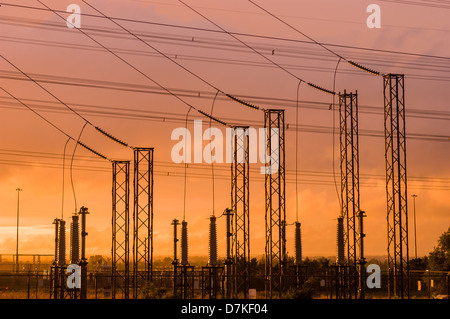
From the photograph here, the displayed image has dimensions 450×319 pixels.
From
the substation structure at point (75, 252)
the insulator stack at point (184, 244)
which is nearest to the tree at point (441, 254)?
the insulator stack at point (184, 244)

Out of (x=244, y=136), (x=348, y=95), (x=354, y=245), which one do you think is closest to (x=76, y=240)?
(x=244, y=136)

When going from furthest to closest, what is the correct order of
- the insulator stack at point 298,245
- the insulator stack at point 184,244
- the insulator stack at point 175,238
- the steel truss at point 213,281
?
Answer: the insulator stack at point 175,238, the insulator stack at point 298,245, the insulator stack at point 184,244, the steel truss at point 213,281

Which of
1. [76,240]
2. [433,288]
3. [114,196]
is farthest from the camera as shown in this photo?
[433,288]

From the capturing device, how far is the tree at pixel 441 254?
6112 cm

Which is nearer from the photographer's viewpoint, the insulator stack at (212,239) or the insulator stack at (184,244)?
the insulator stack at (212,239)

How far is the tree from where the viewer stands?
61125 millimetres

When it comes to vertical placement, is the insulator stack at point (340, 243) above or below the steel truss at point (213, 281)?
above

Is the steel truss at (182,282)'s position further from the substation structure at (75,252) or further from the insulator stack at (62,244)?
the insulator stack at (62,244)

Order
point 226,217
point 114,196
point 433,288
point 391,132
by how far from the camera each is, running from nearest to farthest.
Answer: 1. point 226,217
2. point 391,132
3. point 114,196
4. point 433,288

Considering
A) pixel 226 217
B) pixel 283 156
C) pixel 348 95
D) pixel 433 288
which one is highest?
pixel 348 95

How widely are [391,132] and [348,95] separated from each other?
4.29 meters
